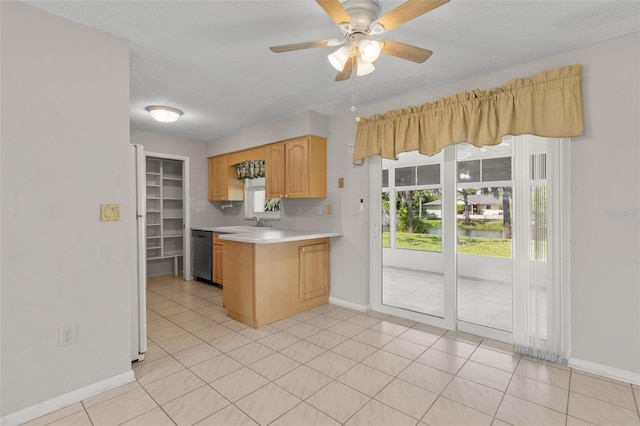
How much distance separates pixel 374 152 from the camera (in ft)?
11.5

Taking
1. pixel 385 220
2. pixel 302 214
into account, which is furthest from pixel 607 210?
pixel 302 214

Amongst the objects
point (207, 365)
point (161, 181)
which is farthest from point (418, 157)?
point (161, 181)

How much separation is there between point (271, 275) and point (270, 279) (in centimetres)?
4

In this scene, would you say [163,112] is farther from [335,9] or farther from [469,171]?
[469,171]

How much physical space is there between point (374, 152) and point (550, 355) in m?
2.48

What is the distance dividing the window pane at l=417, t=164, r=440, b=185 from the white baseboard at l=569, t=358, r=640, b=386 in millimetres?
1894

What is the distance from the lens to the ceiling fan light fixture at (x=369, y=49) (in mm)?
1717

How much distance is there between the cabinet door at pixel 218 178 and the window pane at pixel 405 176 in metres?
3.12

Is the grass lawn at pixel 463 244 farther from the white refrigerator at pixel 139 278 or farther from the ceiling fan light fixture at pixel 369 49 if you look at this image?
the white refrigerator at pixel 139 278

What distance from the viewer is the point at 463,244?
312 centimetres

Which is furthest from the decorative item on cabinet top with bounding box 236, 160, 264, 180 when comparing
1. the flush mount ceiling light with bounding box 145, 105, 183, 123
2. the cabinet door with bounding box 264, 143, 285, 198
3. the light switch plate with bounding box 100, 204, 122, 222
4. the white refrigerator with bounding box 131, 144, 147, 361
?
the light switch plate with bounding box 100, 204, 122, 222

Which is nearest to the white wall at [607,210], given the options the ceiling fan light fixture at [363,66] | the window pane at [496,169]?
the window pane at [496,169]

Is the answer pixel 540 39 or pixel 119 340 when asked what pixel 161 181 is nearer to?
pixel 119 340

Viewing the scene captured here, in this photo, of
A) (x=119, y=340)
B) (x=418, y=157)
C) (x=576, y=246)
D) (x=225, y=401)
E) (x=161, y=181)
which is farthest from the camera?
(x=161, y=181)
